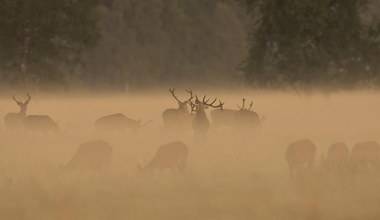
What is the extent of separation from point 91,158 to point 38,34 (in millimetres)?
25905

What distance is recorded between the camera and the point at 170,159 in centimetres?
1396

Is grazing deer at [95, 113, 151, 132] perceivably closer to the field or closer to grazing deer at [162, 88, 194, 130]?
the field

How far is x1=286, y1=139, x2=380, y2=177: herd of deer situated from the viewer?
13.9m

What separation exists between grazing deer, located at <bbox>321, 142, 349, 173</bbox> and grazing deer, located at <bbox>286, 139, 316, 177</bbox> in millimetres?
280

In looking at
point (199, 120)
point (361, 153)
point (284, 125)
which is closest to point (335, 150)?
point (361, 153)

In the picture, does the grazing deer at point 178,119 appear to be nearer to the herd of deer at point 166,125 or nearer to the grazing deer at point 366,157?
the herd of deer at point 166,125

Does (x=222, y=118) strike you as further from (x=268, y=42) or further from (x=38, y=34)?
(x=38, y=34)

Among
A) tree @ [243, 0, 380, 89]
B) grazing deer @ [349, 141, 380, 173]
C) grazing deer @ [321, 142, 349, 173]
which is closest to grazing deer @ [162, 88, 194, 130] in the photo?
grazing deer @ [321, 142, 349, 173]

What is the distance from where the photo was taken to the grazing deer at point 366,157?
14229mm

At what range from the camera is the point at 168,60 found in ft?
225

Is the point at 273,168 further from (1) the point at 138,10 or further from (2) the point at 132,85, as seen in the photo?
(1) the point at 138,10

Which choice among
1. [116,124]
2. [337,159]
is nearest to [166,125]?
[116,124]

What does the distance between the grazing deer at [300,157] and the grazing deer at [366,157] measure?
2.40 ft

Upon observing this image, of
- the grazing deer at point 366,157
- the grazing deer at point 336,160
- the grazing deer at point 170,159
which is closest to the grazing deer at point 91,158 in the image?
the grazing deer at point 170,159
